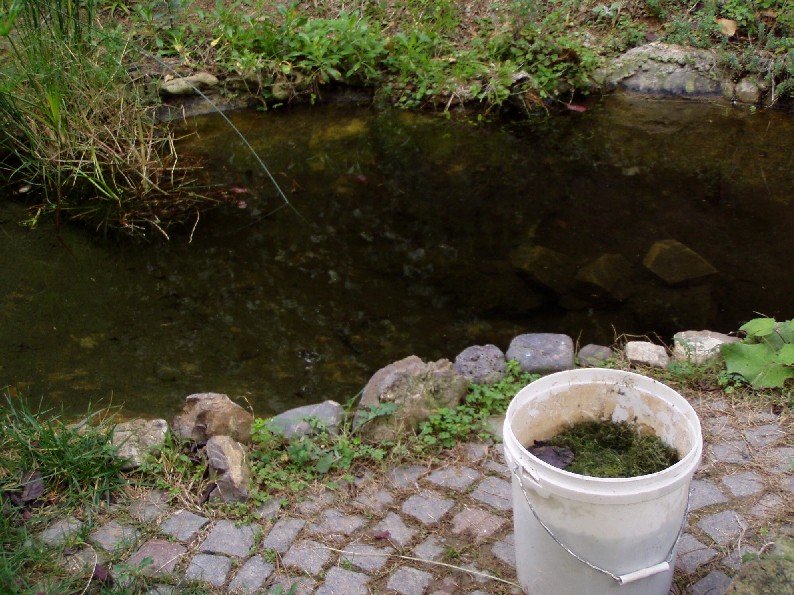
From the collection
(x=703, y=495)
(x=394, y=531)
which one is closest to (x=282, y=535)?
(x=394, y=531)

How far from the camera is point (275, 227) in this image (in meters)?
5.26

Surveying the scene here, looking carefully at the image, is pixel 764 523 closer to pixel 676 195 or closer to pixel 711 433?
pixel 711 433

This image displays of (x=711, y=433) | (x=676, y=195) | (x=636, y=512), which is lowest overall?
(x=676, y=195)

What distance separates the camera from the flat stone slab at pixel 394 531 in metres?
2.60

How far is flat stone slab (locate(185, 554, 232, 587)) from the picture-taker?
2441 mm

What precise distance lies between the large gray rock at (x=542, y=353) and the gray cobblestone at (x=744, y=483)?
34.2 inches

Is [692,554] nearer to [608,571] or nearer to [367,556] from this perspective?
[608,571]

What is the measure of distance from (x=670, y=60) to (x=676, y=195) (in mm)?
2407

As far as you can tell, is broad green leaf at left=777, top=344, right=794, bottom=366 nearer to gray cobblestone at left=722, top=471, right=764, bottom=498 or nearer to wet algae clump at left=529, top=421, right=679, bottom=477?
gray cobblestone at left=722, top=471, right=764, bottom=498

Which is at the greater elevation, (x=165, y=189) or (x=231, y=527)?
(x=231, y=527)

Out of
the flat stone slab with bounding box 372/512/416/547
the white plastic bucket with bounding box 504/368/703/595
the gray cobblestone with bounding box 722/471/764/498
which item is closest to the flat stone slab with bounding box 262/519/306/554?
the flat stone slab with bounding box 372/512/416/547

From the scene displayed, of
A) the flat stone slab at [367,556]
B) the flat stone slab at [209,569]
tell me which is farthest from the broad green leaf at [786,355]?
the flat stone slab at [209,569]

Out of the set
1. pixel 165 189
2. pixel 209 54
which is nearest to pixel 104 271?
pixel 165 189

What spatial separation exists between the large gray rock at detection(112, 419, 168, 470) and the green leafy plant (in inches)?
90.5
